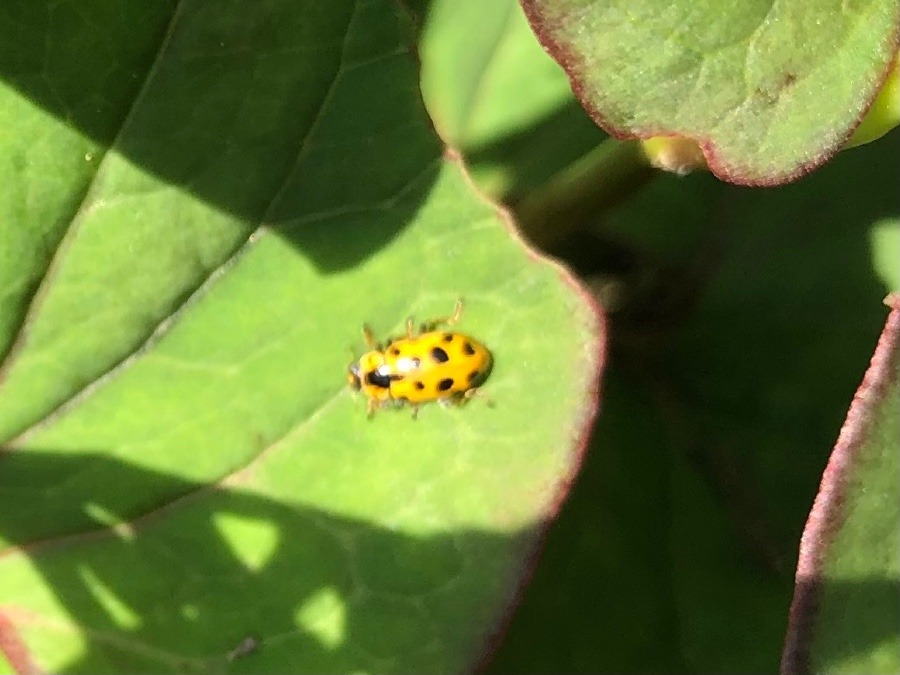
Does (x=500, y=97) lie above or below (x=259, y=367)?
below

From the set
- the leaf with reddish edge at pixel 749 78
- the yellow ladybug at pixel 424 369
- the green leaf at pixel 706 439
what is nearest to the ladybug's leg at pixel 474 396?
the yellow ladybug at pixel 424 369

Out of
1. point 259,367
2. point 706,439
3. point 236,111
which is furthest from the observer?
point 706,439

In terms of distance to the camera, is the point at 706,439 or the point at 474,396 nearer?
the point at 474,396

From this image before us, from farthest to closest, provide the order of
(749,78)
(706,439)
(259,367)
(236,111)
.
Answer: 1. (706,439)
2. (259,367)
3. (236,111)
4. (749,78)

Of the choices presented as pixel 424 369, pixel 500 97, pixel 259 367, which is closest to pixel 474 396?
pixel 424 369

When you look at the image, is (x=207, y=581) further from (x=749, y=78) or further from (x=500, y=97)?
(x=500, y=97)

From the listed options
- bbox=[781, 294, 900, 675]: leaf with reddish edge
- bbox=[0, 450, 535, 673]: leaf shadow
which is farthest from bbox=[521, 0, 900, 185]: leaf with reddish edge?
bbox=[0, 450, 535, 673]: leaf shadow

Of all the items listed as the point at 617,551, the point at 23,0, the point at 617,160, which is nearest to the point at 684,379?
the point at 617,551
